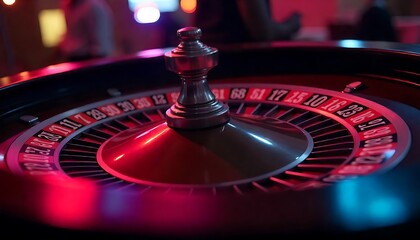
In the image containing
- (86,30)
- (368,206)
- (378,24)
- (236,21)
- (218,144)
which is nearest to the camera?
(368,206)

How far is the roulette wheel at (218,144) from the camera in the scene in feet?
1.71

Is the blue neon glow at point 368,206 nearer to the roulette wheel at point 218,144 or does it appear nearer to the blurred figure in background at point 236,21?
the roulette wheel at point 218,144

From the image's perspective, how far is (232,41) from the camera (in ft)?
8.48

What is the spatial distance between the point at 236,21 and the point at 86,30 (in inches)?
51.4

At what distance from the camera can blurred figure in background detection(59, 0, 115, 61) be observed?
11.2ft

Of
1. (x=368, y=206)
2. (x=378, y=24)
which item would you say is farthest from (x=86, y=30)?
(x=368, y=206)

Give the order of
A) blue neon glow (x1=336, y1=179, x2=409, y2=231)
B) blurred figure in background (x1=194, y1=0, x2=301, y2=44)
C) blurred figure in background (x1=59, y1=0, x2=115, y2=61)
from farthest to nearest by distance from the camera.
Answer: blurred figure in background (x1=59, y1=0, x2=115, y2=61), blurred figure in background (x1=194, y1=0, x2=301, y2=44), blue neon glow (x1=336, y1=179, x2=409, y2=231)

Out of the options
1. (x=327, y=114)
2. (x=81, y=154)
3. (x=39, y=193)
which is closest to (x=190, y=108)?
(x=81, y=154)

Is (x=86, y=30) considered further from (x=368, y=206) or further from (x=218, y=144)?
(x=368, y=206)

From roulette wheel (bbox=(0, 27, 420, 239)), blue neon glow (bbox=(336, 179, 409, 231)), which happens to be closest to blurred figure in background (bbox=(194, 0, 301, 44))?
roulette wheel (bbox=(0, 27, 420, 239))

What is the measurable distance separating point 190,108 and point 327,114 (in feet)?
1.27

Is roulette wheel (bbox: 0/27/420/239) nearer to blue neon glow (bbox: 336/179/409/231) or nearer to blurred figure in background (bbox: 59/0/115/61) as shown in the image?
blue neon glow (bbox: 336/179/409/231)

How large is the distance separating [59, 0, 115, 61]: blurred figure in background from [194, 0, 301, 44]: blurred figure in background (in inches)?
37.7

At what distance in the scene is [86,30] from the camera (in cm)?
347
